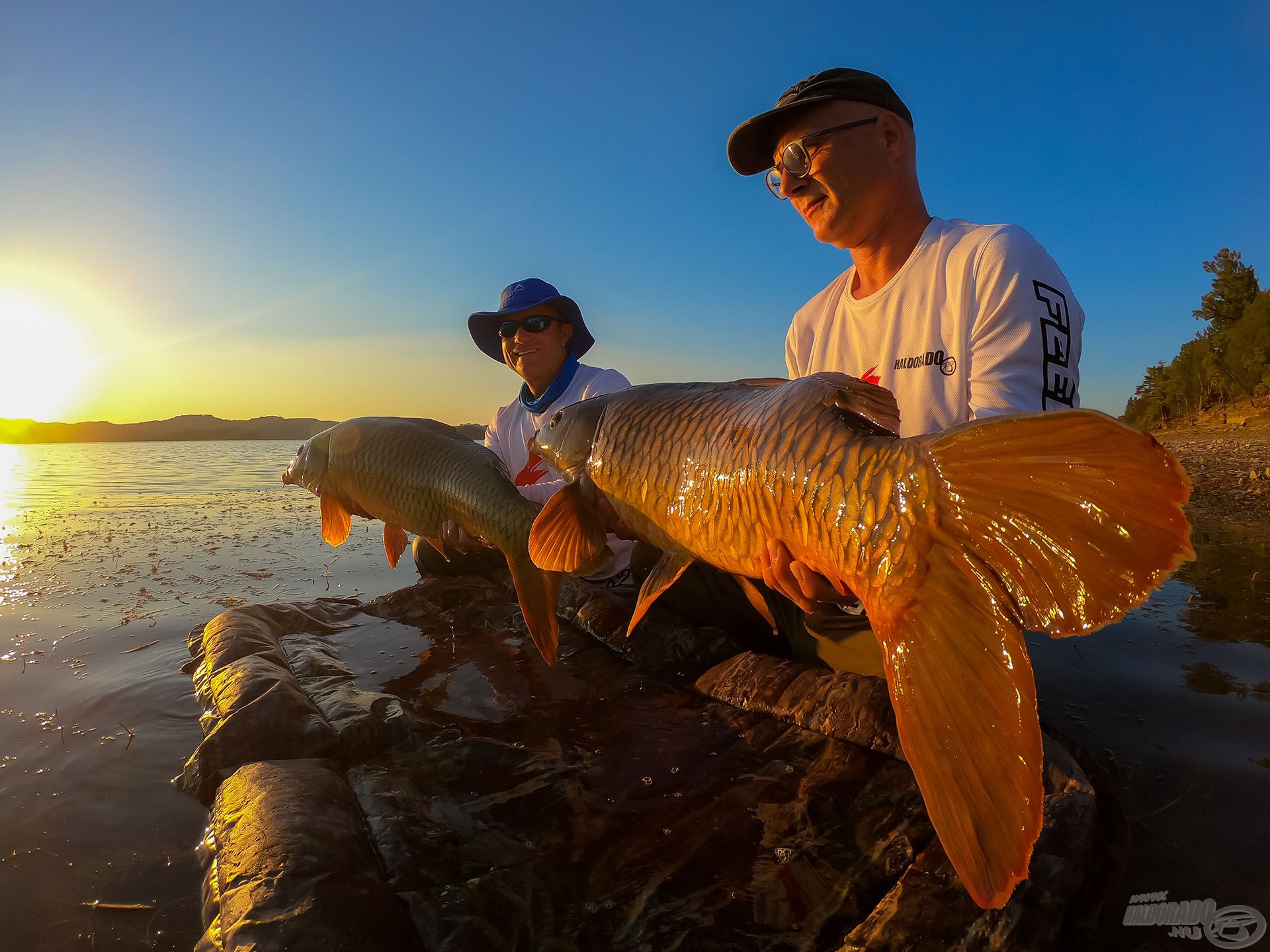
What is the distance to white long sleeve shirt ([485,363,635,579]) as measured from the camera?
4.32 metres

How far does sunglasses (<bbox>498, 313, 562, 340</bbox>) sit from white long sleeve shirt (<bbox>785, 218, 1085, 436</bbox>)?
2.35 meters

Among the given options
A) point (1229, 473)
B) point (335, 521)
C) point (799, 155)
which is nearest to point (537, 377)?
point (335, 521)

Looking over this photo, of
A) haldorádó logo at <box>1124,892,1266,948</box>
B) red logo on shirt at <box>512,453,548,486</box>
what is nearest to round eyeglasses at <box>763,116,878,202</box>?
red logo on shirt at <box>512,453,548,486</box>

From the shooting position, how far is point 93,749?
2.52 m

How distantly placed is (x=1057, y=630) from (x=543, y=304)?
407 cm

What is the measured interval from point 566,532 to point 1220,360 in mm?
31858

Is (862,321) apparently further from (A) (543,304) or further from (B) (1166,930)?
(A) (543,304)

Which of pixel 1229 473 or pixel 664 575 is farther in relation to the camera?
pixel 1229 473

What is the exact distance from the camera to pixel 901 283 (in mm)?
2668

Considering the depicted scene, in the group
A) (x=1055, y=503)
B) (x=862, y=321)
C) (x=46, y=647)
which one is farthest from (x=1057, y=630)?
(x=46, y=647)

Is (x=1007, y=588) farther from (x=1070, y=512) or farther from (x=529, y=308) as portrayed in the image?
(x=529, y=308)

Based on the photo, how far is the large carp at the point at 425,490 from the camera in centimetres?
337

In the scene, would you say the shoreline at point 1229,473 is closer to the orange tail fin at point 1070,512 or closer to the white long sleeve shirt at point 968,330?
the white long sleeve shirt at point 968,330

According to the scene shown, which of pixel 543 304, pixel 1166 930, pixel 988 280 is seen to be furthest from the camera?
pixel 543 304
